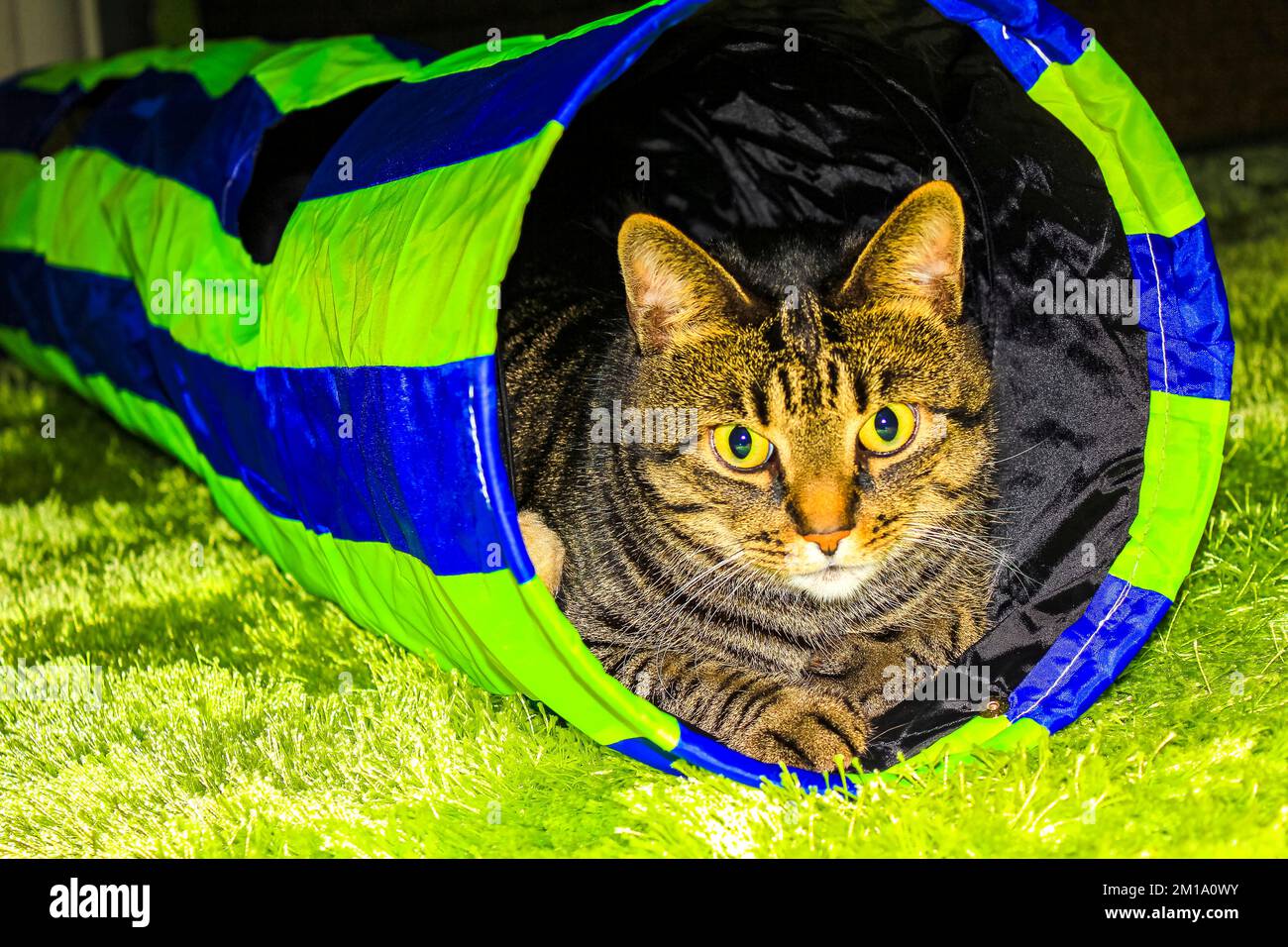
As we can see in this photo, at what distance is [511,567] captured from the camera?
1347mm

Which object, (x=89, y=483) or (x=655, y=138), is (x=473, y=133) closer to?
(x=655, y=138)

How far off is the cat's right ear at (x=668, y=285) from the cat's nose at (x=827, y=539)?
33 centimetres

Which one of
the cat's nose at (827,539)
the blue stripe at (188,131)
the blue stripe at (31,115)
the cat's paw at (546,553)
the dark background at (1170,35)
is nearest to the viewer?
the cat's nose at (827,539)

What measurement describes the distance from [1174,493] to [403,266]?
97 centimetres

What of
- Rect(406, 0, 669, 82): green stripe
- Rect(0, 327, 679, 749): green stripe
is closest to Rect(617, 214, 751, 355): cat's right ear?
Rect(406, 0, 669, 82): green stripe

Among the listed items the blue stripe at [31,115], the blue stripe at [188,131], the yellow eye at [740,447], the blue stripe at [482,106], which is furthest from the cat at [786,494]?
the blue stripe at [31,115]

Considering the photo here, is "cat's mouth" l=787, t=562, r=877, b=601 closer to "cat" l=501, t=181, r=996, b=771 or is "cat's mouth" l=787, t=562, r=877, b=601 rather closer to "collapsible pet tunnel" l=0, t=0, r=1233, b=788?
"cat" l=501, t=181, r=996, b=771

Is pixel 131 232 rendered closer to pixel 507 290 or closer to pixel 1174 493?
pixel 507 290

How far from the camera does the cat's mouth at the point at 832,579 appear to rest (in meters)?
1.62

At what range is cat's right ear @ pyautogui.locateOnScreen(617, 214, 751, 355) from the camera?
160 centimetres

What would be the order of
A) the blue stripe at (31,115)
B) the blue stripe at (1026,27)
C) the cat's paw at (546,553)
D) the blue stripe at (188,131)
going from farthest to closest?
the blue stripe at (31,115) < the blue stripe at (188,131) < the cat's paw at (546,553) < the blue stripe at (1026,27)

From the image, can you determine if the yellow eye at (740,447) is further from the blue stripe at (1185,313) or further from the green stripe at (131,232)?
the green stripe at (131,232)

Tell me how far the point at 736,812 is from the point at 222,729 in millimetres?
719

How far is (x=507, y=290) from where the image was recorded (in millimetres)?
2209
